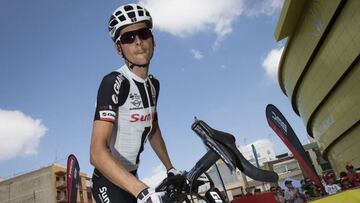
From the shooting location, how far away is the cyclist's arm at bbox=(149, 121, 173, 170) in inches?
141

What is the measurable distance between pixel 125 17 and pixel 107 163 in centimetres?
142

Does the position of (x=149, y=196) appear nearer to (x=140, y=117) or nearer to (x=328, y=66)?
(x=140, y=117)

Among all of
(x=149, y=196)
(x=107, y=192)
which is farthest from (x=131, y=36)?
(x=149, y=196)

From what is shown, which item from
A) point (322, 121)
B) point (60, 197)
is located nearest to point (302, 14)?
point (322, 121)

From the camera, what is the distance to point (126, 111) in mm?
2908

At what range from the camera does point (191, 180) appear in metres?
2.22

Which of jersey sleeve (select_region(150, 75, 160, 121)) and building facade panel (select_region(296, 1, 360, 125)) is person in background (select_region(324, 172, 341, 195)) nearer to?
building facade panel (select_region(296, 1, 360, 125))

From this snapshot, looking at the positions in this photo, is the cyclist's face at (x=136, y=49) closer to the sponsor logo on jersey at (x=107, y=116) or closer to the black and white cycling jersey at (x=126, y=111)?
the black and white cycling jersey at (x=126, y=111)

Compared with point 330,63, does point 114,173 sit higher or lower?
lower

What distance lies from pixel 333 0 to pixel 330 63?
669 cm

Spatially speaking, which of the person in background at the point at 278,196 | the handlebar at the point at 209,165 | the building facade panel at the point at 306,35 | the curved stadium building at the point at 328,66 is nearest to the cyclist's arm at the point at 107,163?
the handlebar at the point at 209,165

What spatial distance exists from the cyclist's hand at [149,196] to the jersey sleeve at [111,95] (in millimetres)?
701

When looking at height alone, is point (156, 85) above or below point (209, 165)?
above

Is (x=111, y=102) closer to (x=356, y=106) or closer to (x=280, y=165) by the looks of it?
(x=356, y=106)
